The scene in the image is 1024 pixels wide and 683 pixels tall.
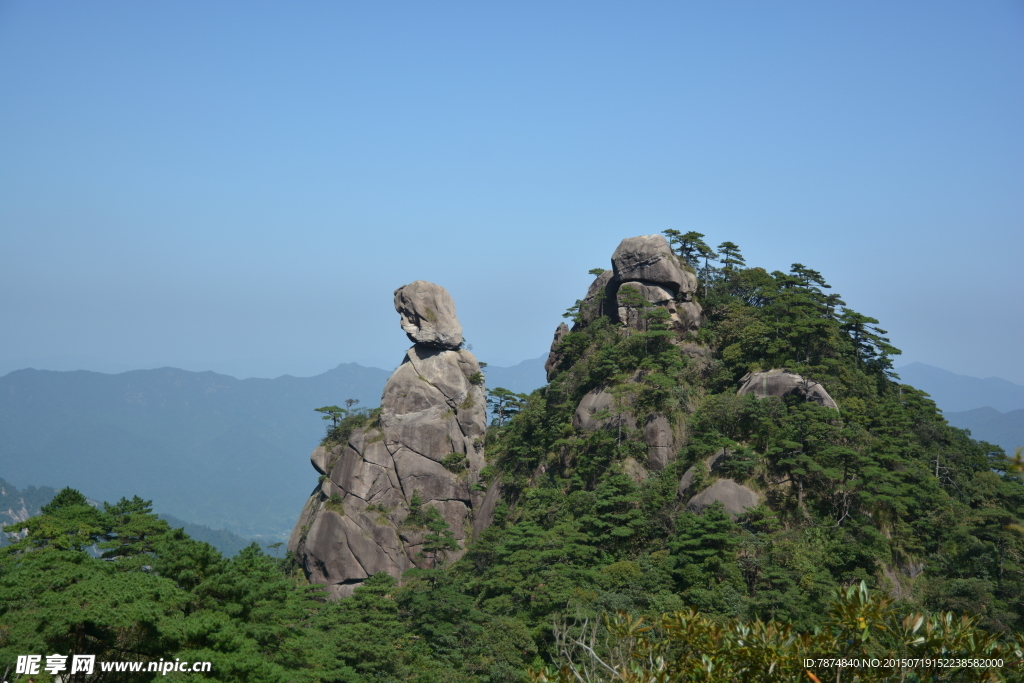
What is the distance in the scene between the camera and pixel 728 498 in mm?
24906

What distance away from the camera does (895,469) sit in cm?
2520

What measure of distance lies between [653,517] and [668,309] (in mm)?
10975

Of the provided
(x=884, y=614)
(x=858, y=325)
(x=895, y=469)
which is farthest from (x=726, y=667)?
(x=858, y=325)

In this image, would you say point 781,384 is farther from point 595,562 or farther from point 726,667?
point 726,667

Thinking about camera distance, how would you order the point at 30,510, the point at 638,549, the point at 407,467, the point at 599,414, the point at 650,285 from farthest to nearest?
the point at 30,510
the point at 407,467
the point at 650,285
the point at 599,414
the point at 638,549

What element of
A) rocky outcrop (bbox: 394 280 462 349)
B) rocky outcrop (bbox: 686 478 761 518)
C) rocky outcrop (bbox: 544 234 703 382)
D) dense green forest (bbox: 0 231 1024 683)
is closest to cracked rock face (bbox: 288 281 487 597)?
rocky outcrop (bbox: 394 280 462 349)

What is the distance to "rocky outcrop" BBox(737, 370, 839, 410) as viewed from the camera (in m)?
27.3

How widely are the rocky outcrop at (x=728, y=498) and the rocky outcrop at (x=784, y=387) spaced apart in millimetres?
4464

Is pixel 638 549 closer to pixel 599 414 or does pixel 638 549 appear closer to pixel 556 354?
pixel 599 414

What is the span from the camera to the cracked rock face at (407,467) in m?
32.7

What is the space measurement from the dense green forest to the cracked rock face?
207 cm

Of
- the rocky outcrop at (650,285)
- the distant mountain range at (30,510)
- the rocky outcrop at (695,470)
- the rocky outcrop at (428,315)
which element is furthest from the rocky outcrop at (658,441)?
the distant mountain range at (30,510)

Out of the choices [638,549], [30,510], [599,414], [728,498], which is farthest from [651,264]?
[30,510]

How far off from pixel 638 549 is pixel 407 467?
12943mm
